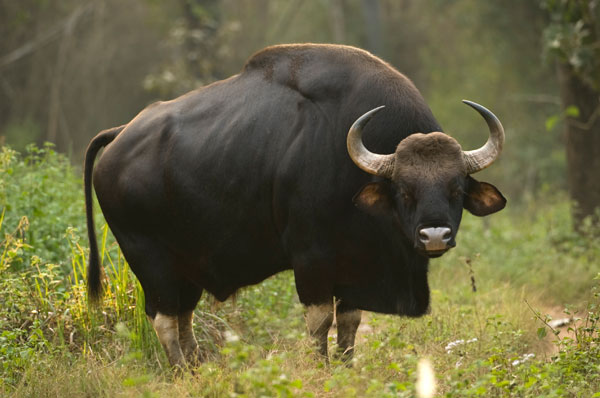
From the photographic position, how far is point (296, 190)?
5480mm

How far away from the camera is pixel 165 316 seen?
19.6 ft

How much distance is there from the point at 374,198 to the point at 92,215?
7.84 feet

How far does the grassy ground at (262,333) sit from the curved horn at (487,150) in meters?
1.12

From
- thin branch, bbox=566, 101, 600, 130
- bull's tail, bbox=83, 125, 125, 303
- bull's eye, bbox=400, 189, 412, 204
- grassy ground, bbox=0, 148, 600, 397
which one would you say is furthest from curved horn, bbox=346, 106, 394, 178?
thin branch, bbox=566, 101, 600, 130

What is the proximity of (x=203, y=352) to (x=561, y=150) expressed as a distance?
1359 centimetres

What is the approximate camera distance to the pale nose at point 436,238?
192 inches

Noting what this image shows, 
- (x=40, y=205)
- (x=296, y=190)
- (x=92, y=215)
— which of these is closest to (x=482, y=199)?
(x=296, y=190)

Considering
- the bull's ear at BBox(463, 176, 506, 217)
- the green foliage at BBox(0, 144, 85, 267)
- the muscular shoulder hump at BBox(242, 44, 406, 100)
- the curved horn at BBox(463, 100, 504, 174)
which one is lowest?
the green foliage at BBox(0, 144, 85, 267)

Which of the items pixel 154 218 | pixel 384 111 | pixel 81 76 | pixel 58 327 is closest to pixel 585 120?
pixel 384 111

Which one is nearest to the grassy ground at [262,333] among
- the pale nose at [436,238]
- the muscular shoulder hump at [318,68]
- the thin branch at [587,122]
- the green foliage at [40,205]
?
the green foliage at [40,205]

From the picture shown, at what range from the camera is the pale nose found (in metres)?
4.87

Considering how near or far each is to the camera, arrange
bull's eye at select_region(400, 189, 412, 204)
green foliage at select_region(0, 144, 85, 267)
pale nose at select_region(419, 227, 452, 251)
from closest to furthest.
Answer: pale nose at select_region(419, 227, 452, 251), bull's eye at select_region(400, 189, 412, 204), green foliage at select_region(0, 144, 85, 267)

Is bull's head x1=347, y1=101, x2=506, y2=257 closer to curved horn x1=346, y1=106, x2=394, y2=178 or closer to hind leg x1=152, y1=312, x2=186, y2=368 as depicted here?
curved horn x1=346, y1=106, x2=394, y2=178

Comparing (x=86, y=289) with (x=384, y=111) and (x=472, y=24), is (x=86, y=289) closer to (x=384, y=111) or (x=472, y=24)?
(x=384, y=111)
